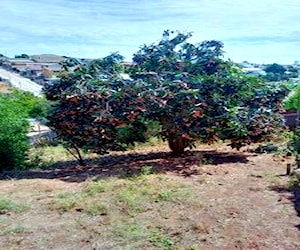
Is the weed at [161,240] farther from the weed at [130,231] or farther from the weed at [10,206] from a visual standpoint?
the weed at [10,206]

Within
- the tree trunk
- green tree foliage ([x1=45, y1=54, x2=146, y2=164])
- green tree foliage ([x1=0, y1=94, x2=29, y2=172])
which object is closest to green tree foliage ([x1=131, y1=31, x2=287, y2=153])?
the tree trunk

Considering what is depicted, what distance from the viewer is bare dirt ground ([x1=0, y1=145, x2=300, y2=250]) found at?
4316 millimetres

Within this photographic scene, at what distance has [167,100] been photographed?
25.5ft

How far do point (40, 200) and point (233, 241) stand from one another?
2735mm

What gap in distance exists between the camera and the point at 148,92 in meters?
7.64

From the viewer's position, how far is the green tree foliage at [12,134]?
26.8 ft

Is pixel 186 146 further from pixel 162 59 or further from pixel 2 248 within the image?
pixel 2 248

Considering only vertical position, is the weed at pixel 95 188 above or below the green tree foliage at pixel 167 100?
below

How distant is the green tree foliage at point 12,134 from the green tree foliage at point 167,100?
29.6 inches

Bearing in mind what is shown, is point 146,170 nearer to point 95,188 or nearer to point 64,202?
point 95,188

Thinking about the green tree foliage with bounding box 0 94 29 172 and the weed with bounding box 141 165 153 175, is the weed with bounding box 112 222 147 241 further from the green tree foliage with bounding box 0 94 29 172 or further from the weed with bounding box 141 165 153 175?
the green tree foliage with bounding box 0 94 29 172

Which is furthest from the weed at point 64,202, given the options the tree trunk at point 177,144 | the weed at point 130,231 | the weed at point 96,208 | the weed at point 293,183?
the tree trunk at point 177,144

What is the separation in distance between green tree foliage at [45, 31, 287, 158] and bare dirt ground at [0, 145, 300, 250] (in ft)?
2.06

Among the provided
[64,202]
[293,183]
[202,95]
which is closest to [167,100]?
[202,95]
